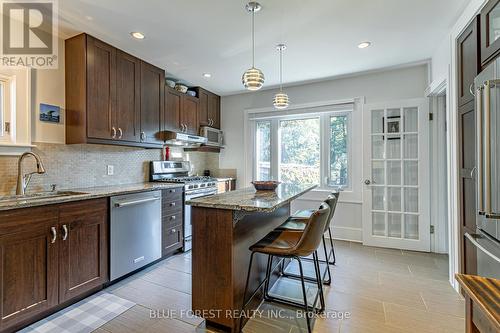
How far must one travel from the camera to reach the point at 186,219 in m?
3.49

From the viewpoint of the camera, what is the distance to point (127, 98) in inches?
117

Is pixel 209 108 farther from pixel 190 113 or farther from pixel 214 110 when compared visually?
pixel 190 113

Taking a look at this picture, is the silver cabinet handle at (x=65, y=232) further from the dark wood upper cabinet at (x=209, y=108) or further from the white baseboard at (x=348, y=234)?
the white baseboard at (x=348, y=234)

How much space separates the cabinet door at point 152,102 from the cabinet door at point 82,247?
1.20 metres

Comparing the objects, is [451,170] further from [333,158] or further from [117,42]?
[117,42]

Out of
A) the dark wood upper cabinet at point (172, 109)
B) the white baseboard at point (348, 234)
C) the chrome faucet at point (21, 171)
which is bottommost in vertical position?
the white baseboard at point (348, 234)

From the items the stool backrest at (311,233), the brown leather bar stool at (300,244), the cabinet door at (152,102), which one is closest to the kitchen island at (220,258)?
the brown leather bar stool at (300,244)

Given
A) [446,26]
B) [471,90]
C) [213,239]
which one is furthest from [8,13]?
[446,26]

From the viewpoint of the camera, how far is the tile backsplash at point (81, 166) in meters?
2.29

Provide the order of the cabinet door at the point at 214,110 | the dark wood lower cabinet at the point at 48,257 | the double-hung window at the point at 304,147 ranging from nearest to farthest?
the dark wood lower cabinet at the point at 48,257, the double-hung window at the point at 304,147, the cabinet door at the point at 214,110

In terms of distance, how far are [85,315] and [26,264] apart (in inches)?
23.9

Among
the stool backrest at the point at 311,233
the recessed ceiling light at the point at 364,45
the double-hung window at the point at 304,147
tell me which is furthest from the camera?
the double-hung window at the point at 304,147

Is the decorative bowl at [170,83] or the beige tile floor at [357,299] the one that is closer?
the beige tile floor at [357,299]

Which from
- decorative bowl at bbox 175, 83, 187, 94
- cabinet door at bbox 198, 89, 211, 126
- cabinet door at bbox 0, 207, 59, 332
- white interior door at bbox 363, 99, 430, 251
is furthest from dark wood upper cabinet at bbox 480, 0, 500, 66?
cabinet door at bbox 198, 89, 211, 126
